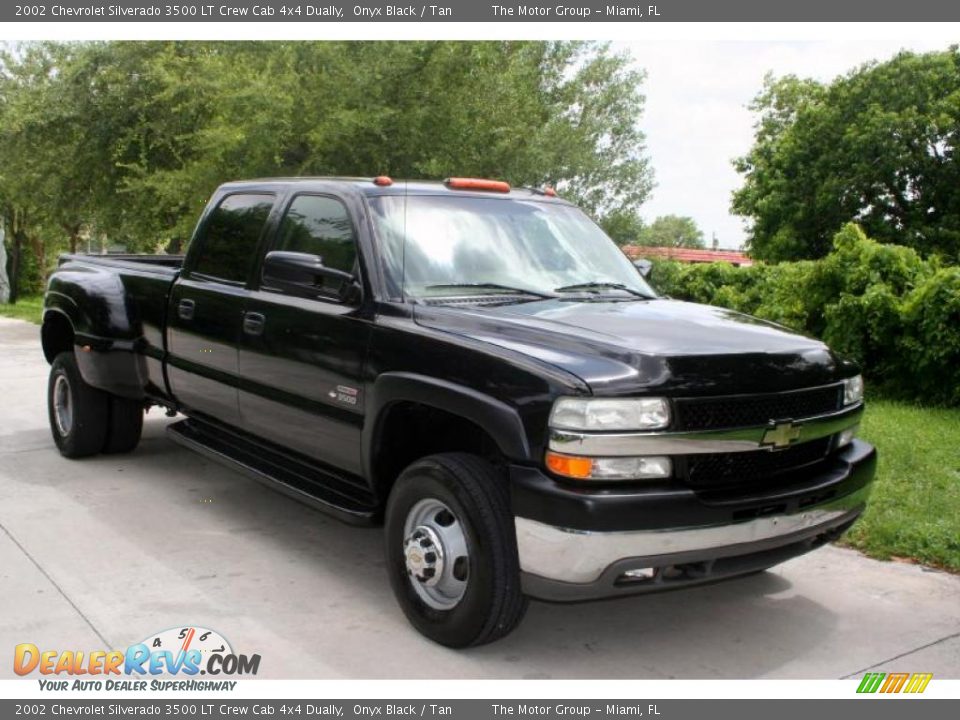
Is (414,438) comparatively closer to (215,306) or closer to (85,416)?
(215,306)

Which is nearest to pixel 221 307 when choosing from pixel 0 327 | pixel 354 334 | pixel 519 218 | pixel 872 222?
pixel 354 334

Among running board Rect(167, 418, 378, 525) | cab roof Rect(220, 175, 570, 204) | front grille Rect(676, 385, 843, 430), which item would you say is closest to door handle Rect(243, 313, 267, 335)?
running board Rect(167, 418, 378, 525)

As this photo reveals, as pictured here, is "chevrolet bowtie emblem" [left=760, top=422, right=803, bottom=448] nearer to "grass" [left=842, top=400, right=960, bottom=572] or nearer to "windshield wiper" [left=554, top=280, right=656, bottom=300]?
"windshield wiper" [left=554, top=280, right=656, bottom=300]

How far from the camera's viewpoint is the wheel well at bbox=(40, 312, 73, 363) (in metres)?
7.39

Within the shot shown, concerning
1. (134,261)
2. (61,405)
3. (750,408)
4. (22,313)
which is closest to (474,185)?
(750,408)

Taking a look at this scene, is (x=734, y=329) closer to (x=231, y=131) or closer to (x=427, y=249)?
(x=427, y=249)

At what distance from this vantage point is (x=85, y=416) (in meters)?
7.07

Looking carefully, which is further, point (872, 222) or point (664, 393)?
point (872, 222)

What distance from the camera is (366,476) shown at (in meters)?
4.49

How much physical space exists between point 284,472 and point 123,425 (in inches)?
105

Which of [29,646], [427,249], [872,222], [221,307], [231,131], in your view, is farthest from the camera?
[872,222]

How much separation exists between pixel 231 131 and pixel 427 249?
11.1 m

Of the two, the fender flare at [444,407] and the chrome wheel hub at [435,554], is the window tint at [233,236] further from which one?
the chrome wheel hub at [435,554]

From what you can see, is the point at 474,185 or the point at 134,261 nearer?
the point at 474,185
